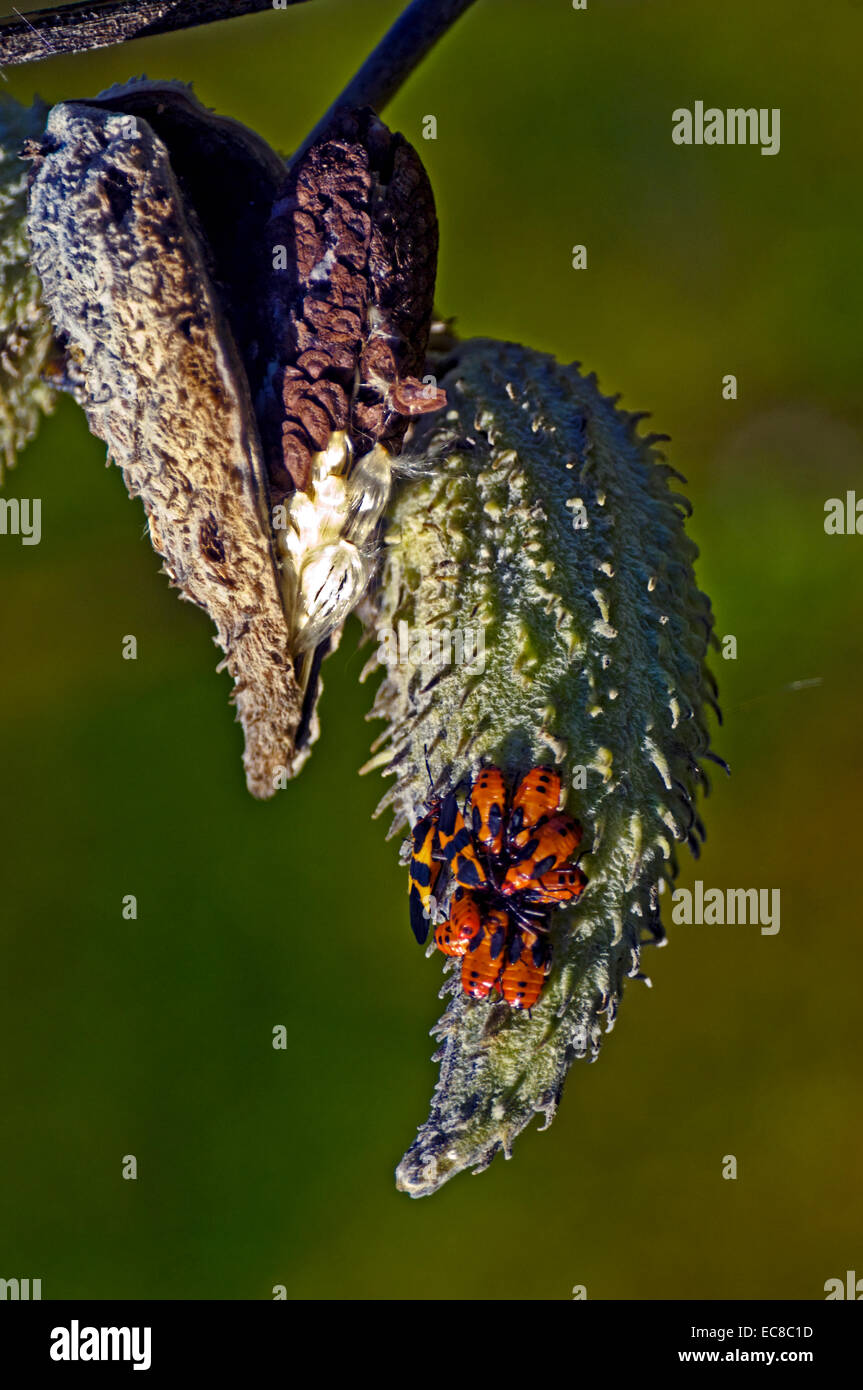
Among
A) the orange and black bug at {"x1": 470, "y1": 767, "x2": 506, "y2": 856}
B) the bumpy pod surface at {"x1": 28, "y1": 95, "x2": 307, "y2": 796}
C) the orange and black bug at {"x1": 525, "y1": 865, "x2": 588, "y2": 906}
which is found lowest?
the orange and black bug at {"x1": 525, "y1": 865, "x2": 588, "y2": 906}

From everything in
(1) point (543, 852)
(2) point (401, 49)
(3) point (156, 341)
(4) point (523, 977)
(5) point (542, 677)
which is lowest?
(4) point (523, 977)

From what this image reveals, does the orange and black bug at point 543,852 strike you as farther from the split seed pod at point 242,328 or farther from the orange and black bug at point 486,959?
the split seed pod at point 242,328

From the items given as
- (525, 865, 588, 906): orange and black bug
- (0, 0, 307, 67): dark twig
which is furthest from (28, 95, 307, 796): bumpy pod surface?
(525, 865, 588, 906): orange and black bug

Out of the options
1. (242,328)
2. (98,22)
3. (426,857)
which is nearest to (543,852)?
(426,857)

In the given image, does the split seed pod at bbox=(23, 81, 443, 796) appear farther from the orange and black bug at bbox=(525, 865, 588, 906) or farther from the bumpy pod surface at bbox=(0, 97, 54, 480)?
the orange and black bug at bbox=(525, 865, 588, 906)

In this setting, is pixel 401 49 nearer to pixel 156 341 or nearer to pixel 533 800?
pixel 156 341

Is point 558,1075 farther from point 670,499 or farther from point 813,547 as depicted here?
point 813,547
